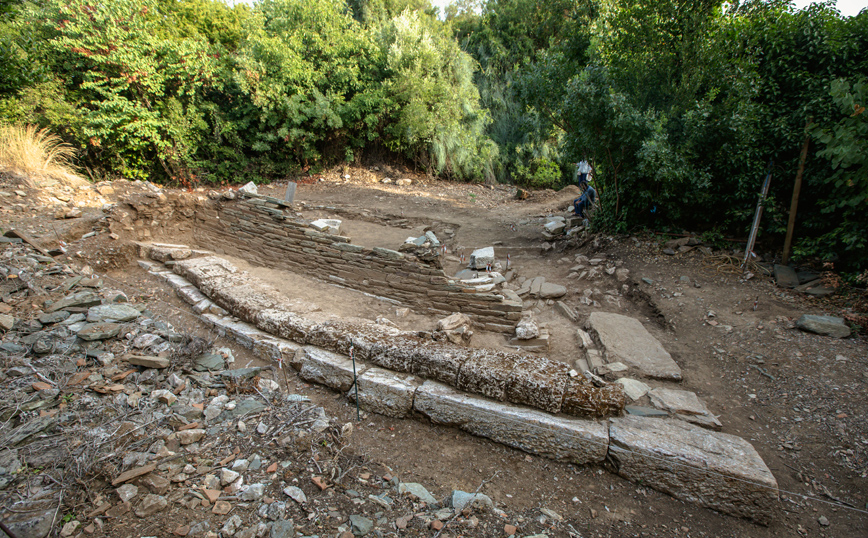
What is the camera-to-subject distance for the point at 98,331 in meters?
3.38

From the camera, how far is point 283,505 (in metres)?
2.25

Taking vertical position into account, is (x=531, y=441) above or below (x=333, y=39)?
below

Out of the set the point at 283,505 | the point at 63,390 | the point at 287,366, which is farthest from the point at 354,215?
the point at 283,505

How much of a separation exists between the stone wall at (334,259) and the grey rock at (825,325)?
3180mm

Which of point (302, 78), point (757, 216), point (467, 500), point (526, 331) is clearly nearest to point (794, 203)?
point (757, 216)

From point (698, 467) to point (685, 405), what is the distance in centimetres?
108

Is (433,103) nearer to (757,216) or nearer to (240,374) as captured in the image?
(757,216)

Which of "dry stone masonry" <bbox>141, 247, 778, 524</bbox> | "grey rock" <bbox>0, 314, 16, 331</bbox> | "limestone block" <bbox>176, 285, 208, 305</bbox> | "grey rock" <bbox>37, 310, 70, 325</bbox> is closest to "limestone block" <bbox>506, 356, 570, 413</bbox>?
"dry stone masonry" <bbox>141, 247, 778, 524</bbox>

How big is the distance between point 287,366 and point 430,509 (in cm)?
197

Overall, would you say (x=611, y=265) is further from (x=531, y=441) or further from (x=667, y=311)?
(x=531, y=441)

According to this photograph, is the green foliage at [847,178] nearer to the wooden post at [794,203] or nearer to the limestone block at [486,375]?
the wooden post at [794,203]

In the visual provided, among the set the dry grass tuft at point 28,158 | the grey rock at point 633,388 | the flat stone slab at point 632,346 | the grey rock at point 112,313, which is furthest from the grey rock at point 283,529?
the dry grass tuft at point 28,158

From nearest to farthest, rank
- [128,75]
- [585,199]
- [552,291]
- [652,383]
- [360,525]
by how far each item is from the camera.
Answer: [360,525]
[652,383]
[552,291]
[585,199]
[128,75]

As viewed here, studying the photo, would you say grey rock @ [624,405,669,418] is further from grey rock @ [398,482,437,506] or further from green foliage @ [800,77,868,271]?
green foliage @ [800,77,868,271]
